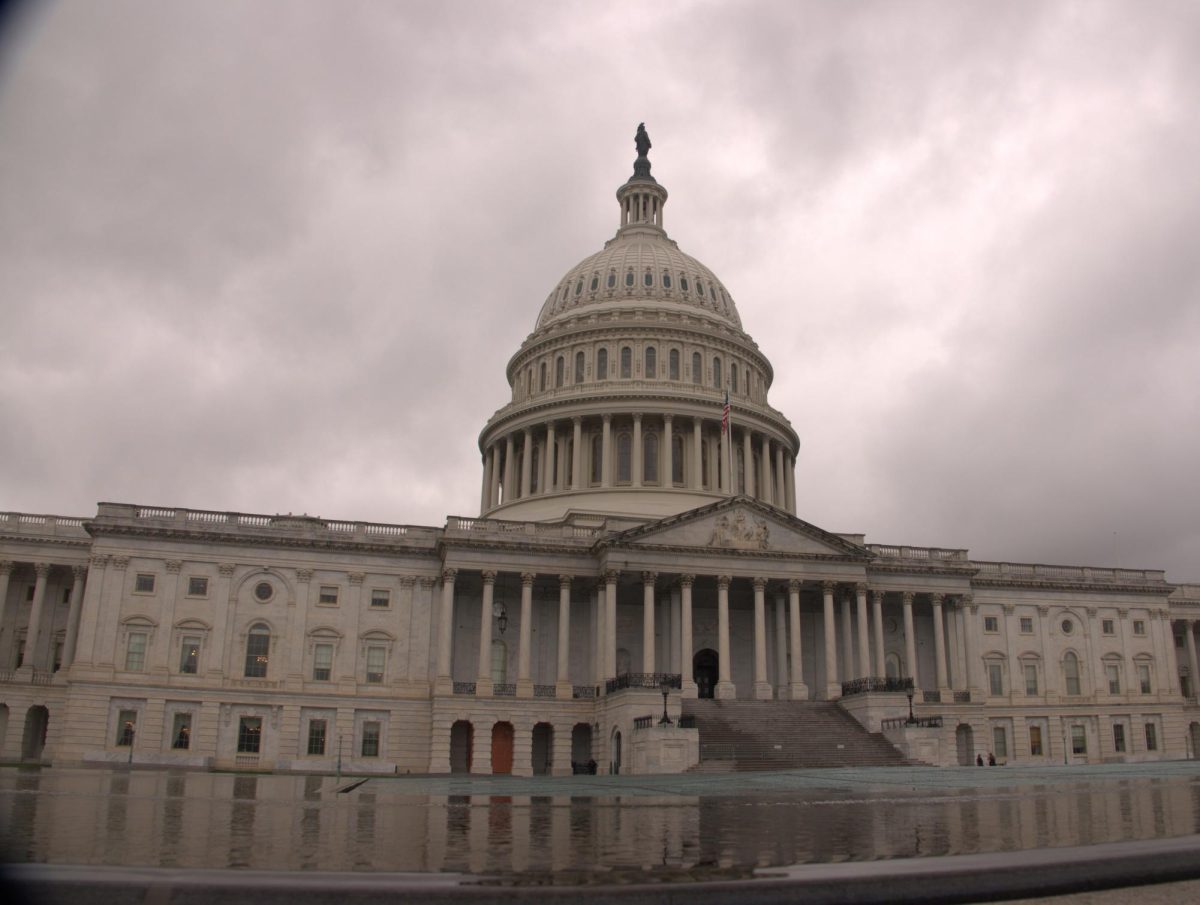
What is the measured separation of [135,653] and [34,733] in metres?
→ 12.2

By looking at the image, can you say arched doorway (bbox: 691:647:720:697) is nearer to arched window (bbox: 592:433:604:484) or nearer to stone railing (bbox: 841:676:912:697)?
stone railing (bbox: 841:676:912:697)

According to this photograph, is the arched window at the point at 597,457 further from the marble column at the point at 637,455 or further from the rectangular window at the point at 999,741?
the rectangular window at the point at 999,741

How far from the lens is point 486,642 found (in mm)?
63938

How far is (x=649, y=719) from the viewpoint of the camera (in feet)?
172

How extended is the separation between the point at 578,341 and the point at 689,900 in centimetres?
8593

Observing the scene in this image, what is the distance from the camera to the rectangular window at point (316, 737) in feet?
208

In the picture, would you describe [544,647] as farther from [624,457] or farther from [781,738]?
[624,457]

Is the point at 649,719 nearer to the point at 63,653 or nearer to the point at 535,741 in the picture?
the point at 535,741

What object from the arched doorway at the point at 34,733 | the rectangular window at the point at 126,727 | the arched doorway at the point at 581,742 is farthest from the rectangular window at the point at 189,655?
the arched doorway at the point at 581,742

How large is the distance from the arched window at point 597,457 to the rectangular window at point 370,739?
91.4 ft

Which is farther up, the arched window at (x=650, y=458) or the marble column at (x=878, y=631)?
the arched window at (x=650, y=458)

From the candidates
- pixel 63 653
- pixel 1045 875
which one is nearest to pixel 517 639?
pixel 63 653

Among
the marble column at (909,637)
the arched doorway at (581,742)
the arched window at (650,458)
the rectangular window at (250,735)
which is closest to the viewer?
the rectangular window at (250,735)

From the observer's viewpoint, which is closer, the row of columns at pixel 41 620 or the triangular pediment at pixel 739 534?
the triangular pediment at pixel 739 534
